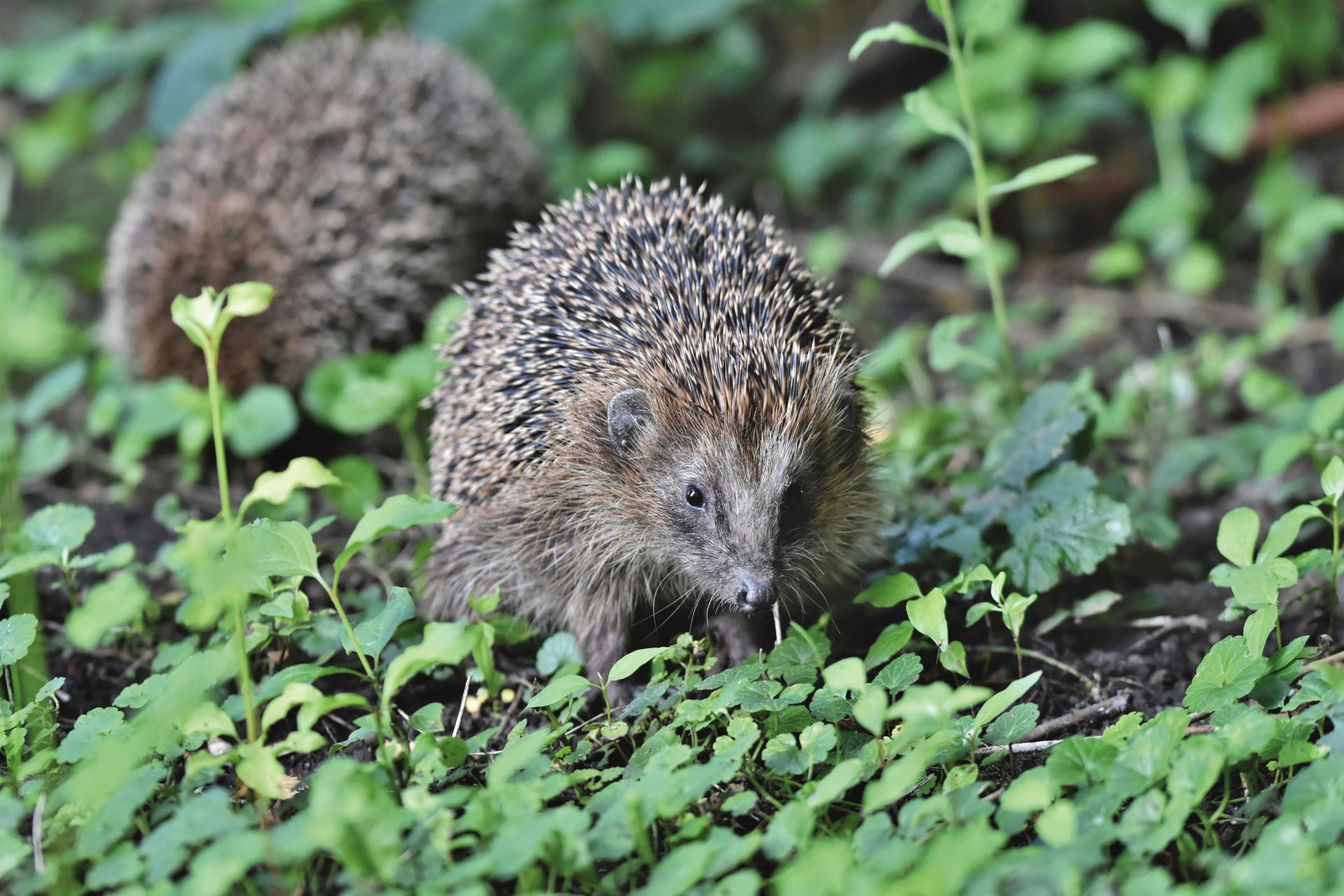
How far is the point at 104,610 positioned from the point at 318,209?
13.1 ft

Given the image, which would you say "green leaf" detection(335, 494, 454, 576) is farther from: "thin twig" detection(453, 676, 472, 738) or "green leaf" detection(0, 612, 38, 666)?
"green leaf" detection(0, 612, 38, 666)

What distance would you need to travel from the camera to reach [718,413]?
4188mm

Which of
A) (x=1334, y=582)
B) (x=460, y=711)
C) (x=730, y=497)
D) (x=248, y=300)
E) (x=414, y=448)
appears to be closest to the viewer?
(x=248, y=300)

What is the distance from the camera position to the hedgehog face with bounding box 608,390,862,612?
4117mm

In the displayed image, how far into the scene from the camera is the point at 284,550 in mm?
3514

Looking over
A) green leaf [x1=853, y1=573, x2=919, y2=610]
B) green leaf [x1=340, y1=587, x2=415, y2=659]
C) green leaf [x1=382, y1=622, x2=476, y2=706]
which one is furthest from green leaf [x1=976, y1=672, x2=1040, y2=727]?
green leaf [x1=340, y1=587, x2=415, y2=659]

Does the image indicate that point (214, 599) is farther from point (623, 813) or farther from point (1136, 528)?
point (1136, 528)

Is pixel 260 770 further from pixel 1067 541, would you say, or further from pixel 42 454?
pixel 42 454

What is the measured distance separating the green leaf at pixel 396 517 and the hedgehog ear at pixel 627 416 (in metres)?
1.00

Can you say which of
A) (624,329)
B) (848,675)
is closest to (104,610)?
(848,675)

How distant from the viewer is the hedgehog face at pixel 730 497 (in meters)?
4.12

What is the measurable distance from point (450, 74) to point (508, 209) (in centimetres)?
90

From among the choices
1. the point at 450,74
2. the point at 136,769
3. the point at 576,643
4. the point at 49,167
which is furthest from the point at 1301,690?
the point at 49,167

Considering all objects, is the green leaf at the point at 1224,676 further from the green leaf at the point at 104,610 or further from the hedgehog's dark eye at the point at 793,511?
the green leaf at the point at 104,610
